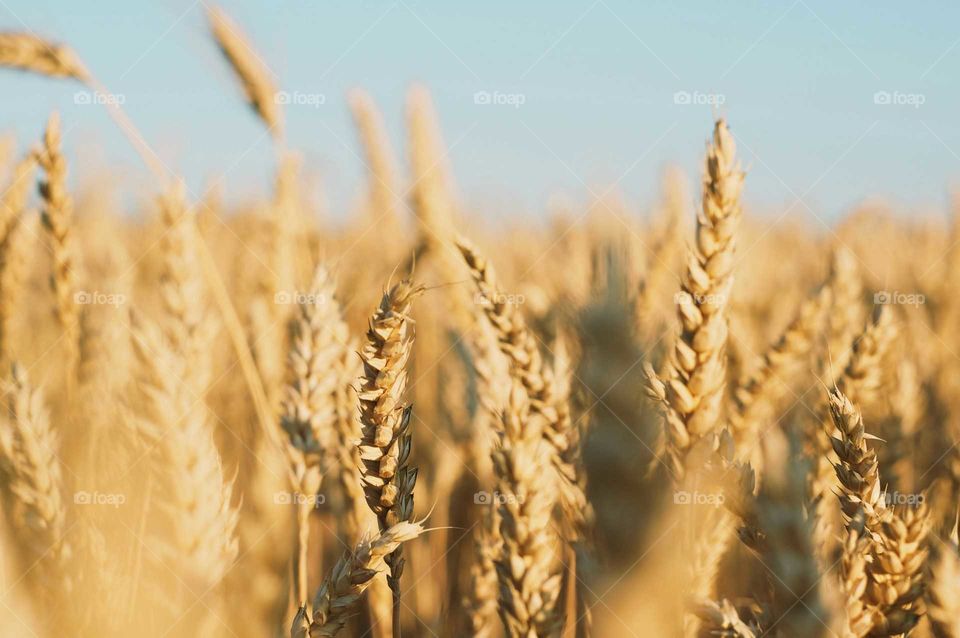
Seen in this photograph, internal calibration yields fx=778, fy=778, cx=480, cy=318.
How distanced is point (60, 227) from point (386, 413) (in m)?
1.25

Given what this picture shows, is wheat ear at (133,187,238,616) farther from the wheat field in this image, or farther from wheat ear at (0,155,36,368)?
wheat ear at (0,155,36,368)

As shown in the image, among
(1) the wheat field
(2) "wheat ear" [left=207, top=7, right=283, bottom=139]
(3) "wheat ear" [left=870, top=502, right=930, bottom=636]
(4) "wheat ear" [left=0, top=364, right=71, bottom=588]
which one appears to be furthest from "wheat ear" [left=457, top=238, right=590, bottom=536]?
(2) "wheat ear" [left=207, top=7, right=283, bottom=139]

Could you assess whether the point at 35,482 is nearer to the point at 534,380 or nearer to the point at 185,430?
the point at 185,430

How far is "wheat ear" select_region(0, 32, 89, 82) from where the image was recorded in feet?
5.71

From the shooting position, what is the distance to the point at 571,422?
1.20 metres

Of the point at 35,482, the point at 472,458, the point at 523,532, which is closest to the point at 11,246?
the point at 35,482

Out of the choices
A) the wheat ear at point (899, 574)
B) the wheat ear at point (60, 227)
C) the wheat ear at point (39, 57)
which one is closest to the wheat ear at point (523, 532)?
the wheat ear at point (899, 574)

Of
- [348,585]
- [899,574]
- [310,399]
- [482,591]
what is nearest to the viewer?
[348,585]

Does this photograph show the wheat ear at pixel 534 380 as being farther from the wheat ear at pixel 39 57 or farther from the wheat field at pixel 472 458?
the wheat ear at pixel 39 57

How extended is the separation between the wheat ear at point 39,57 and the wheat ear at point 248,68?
0.42 meters

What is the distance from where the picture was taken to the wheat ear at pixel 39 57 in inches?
68.5

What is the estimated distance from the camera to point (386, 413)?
0.82 m

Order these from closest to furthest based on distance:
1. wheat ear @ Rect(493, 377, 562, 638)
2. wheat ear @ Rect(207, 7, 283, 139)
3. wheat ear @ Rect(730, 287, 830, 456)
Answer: wheat ear @ Rect(493, 377, 562, 638)
wheat ear @ Rect(730, 287, 830, 456)
wheat ear @ Rect(207, 7, 283, 139)

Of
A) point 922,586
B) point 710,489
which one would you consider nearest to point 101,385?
point 710,489
